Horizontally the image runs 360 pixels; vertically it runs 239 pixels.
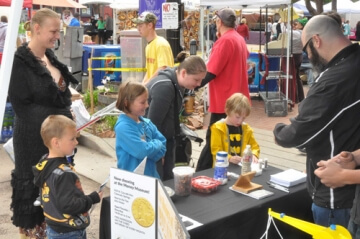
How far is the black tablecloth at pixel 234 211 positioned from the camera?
9.37ft

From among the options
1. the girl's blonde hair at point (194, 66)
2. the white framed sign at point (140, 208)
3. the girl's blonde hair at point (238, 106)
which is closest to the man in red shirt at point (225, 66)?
the girl's blonde hair at point (238, 106)

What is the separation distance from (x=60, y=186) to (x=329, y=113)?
5.33 feet

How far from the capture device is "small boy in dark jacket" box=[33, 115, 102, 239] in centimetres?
297

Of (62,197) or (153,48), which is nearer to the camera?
(62,197)

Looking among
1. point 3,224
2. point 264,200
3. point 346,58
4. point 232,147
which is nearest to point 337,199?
point 264,200

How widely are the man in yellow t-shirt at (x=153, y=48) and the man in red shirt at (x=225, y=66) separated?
69 cm

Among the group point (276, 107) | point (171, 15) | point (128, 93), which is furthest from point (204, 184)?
point (276, 107)

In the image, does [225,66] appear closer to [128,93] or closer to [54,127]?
[128,93]

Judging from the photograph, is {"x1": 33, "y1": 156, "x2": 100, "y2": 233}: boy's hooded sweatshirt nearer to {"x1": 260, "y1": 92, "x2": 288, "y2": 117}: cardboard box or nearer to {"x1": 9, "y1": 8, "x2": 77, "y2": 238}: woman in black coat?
{"x1": 9, "y1": 8, "x2": 77, "y2": 238}: woman in black coat

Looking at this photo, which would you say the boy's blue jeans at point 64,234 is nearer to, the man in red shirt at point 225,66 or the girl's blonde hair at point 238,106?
the girl's blonde hair at point 238,106

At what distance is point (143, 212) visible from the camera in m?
2.21

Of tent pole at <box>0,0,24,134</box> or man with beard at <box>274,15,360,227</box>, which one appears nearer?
tent pole at <box>0,0,24,134</box>

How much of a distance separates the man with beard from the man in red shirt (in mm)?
2455

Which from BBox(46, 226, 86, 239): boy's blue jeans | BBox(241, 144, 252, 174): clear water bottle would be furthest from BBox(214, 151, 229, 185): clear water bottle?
BBox(46, 226, 86, 239): boy's blue jeans
